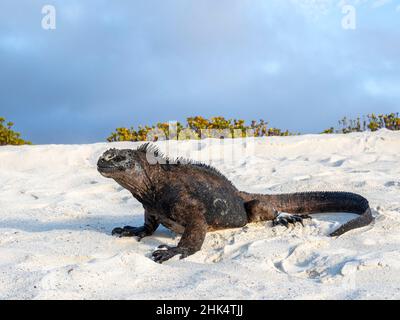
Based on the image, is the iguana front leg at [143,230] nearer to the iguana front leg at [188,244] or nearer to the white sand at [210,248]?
the white sand at [210,248]

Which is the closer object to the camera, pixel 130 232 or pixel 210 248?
pixel 210 248

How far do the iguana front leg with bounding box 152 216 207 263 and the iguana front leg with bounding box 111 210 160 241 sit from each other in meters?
0.52

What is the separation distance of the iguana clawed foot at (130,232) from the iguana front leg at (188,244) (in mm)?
507

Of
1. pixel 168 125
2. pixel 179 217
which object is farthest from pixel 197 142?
pixel 179 217

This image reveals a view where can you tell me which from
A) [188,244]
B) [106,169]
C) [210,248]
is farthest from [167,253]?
[106,169]

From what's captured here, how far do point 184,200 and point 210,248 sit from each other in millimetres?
454

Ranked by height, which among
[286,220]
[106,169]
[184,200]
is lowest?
[286,220]

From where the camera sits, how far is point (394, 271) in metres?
3.26

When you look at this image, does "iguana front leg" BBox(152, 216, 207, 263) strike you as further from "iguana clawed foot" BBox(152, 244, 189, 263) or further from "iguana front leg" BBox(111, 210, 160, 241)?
"iguana front leg" BBox(111, 210, 160, 241)

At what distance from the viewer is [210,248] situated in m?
4.16

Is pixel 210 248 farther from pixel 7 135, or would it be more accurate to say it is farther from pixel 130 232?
pixel 7 135

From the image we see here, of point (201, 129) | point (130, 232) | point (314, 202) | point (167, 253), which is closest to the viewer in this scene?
point (167, 253)

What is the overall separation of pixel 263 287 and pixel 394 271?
0.86 meters
